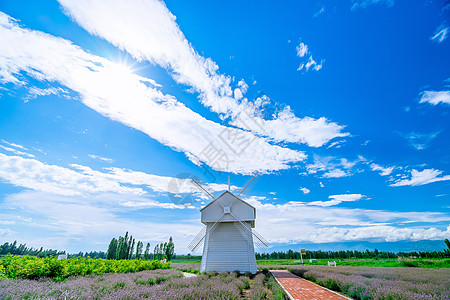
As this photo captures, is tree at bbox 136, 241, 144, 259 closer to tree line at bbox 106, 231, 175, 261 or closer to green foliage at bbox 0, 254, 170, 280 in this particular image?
tree line at bbox 106, 231, 175, 261

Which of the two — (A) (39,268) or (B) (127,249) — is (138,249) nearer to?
Answer: (B) (127,249)

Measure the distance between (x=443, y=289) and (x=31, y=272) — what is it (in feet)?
40.3

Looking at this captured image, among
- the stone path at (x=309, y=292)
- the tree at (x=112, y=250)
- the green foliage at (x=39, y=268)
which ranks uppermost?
the green foliage at (x=39, y=268)

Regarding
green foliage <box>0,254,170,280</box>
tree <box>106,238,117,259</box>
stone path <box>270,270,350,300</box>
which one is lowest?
tree <box>106,238,117,259</box>

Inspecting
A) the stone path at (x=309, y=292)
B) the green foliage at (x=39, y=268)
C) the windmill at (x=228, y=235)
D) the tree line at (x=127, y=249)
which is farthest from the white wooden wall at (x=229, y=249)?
the tree line at (x=127, y=249)

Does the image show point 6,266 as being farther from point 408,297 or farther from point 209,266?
point 408,297

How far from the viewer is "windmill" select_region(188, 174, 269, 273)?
13.1 metres

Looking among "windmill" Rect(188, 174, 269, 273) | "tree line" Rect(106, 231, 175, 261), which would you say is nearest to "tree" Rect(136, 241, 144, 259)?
"tree line" Rect(106, 231, 175, 261)

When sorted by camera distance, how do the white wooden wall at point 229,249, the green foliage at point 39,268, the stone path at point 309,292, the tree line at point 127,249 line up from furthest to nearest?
the tree line at point 127,249 < the white wooden wall at point 229,249 < the stone path at point 309,292 < the green foliage at point 39,268

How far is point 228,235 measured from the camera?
45.6 ft

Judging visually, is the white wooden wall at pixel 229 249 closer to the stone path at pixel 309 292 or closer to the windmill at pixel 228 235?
the windmill at pixel 228 235

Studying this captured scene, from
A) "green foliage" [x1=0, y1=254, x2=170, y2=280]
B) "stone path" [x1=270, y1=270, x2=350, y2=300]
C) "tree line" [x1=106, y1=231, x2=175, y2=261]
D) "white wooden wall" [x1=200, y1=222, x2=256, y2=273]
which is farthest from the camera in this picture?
"tree line" [x1=106, y1=231, x2=175, y2=261]

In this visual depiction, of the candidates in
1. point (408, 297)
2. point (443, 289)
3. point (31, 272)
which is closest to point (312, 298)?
point (408, 297)

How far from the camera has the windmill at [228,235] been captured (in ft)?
42.9
